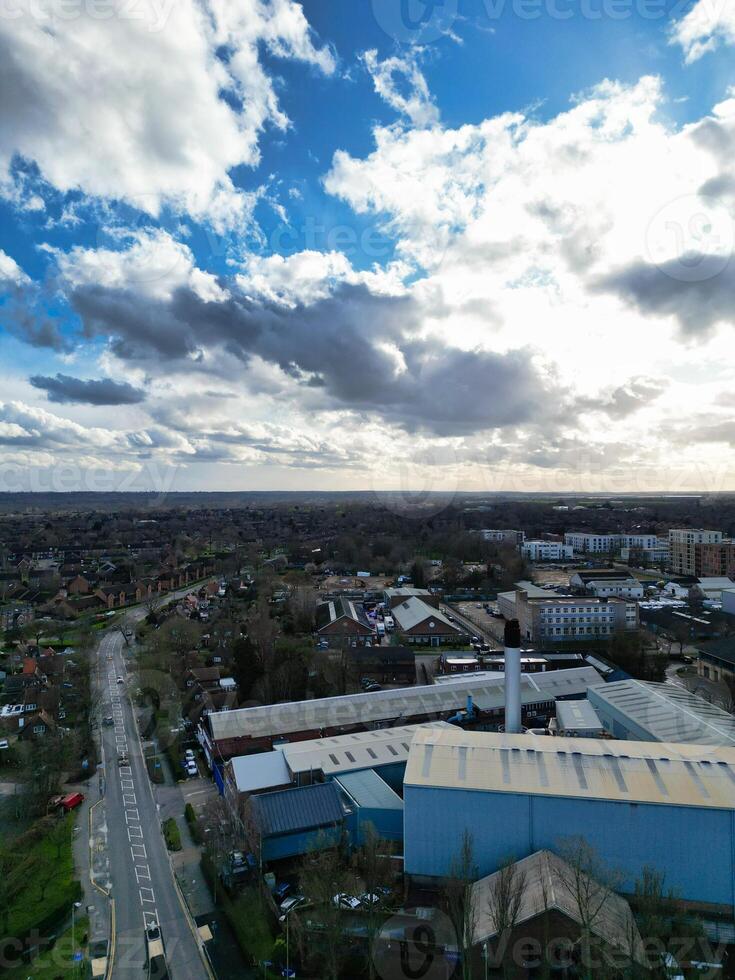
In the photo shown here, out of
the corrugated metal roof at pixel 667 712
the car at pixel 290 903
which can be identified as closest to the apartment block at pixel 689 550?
the corrugated metal roof at pixel 667 712

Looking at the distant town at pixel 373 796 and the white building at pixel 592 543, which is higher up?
the white building at pixel 592 543

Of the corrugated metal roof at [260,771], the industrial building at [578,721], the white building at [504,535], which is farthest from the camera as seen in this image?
the white building at [504,535]

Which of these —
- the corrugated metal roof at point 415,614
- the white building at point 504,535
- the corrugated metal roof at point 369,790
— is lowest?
the corrugated metal roof at point 369,790

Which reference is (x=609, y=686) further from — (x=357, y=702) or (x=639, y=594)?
(x=639, y=594)

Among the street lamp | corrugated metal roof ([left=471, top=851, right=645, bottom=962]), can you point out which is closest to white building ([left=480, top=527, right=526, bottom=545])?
corrugated metal roof ([left=471, top=851, right=645, bottom=962])

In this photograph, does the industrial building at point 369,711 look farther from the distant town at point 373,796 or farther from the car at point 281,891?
the car at point 281,891

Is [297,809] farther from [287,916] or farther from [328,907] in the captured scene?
[328,907]
